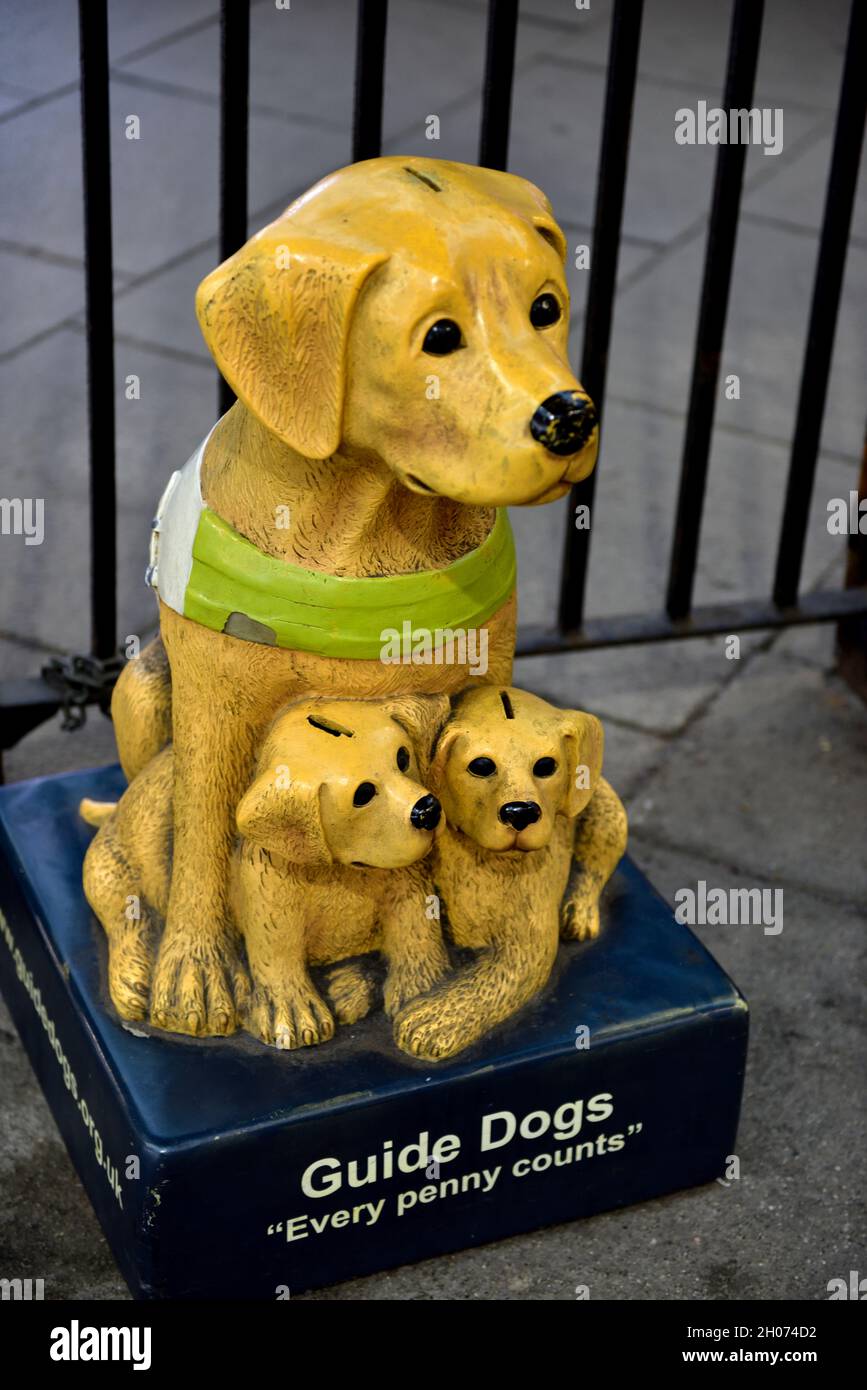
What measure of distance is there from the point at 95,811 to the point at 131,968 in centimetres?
32

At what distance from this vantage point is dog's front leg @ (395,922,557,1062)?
1.96m

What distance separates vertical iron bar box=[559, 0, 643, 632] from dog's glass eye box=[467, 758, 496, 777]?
63cm

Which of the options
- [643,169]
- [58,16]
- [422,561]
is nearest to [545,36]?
[643,169]

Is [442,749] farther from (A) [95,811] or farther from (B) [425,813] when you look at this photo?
(A) [95,811]

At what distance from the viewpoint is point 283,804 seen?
5.92 feet

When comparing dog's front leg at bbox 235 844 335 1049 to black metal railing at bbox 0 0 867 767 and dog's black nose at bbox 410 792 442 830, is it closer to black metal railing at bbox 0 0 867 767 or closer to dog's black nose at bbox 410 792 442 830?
dog's black nose at bbox 410 792 442 830

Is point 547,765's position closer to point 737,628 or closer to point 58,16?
point 737,628

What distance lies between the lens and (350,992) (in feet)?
6.59

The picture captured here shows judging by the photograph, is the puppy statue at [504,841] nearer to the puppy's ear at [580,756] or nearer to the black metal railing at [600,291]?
the puppy's ear at [580,756]

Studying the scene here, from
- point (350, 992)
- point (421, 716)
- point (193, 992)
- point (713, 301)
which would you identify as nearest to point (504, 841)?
point (421, 716)

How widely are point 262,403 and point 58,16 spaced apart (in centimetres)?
429

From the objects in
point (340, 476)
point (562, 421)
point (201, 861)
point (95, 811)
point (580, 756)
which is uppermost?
point (562, 421)

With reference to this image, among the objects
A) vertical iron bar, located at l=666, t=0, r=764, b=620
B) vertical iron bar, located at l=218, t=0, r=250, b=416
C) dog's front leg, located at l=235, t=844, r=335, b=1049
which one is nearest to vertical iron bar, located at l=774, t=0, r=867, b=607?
vertical iron bar, located at l=666, t=0, r=764, b=620

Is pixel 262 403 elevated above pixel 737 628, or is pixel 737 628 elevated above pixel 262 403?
pixel 262 403
